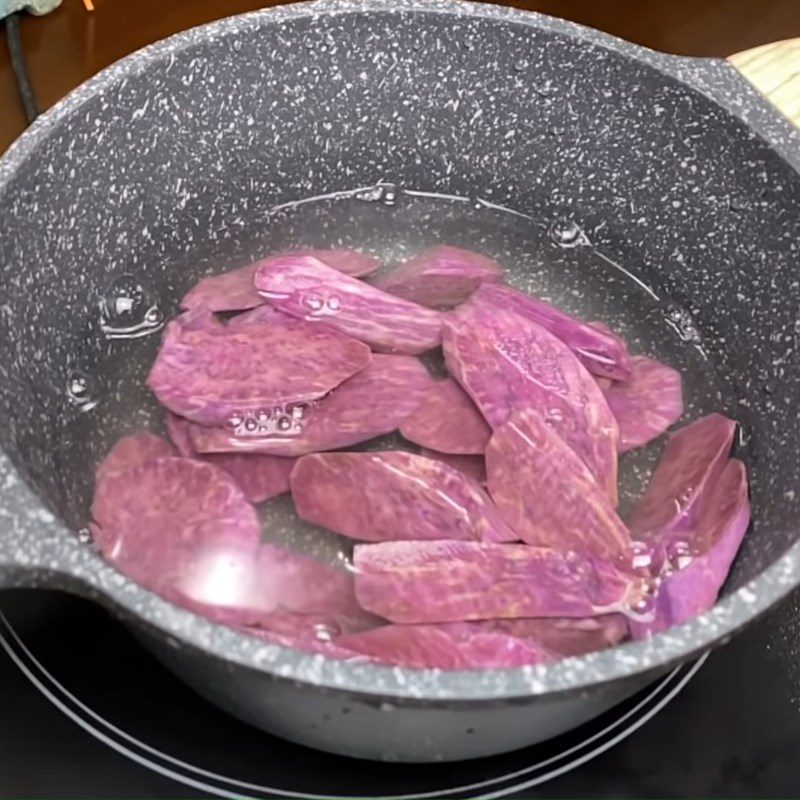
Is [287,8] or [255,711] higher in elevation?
[287,8]

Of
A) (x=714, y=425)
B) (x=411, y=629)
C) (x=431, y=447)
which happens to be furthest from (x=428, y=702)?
→ (x=714, y=425)

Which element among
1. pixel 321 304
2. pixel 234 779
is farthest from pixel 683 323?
pixel 234 779

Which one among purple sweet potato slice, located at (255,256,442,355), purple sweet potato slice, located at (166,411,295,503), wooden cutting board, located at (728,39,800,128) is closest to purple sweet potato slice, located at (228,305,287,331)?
purple sweet potato slice, located at (255,256,442,355)

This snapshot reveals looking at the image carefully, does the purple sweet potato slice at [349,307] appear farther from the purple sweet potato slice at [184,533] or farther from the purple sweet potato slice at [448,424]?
the purple sweet potato slice at [184,533]

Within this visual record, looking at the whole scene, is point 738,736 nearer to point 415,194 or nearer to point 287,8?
point 415,194

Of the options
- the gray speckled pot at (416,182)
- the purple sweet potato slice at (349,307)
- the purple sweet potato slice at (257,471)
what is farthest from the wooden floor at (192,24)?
the purple sweet potato slice at (257,471)

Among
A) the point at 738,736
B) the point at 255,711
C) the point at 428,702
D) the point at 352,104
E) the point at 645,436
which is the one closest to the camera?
the point at 428,702

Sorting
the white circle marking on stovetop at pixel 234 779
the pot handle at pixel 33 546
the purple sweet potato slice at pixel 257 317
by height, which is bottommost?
the white circle marking on stovetop at pixel 234 779

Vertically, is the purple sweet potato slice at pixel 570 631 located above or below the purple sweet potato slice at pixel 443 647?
below
